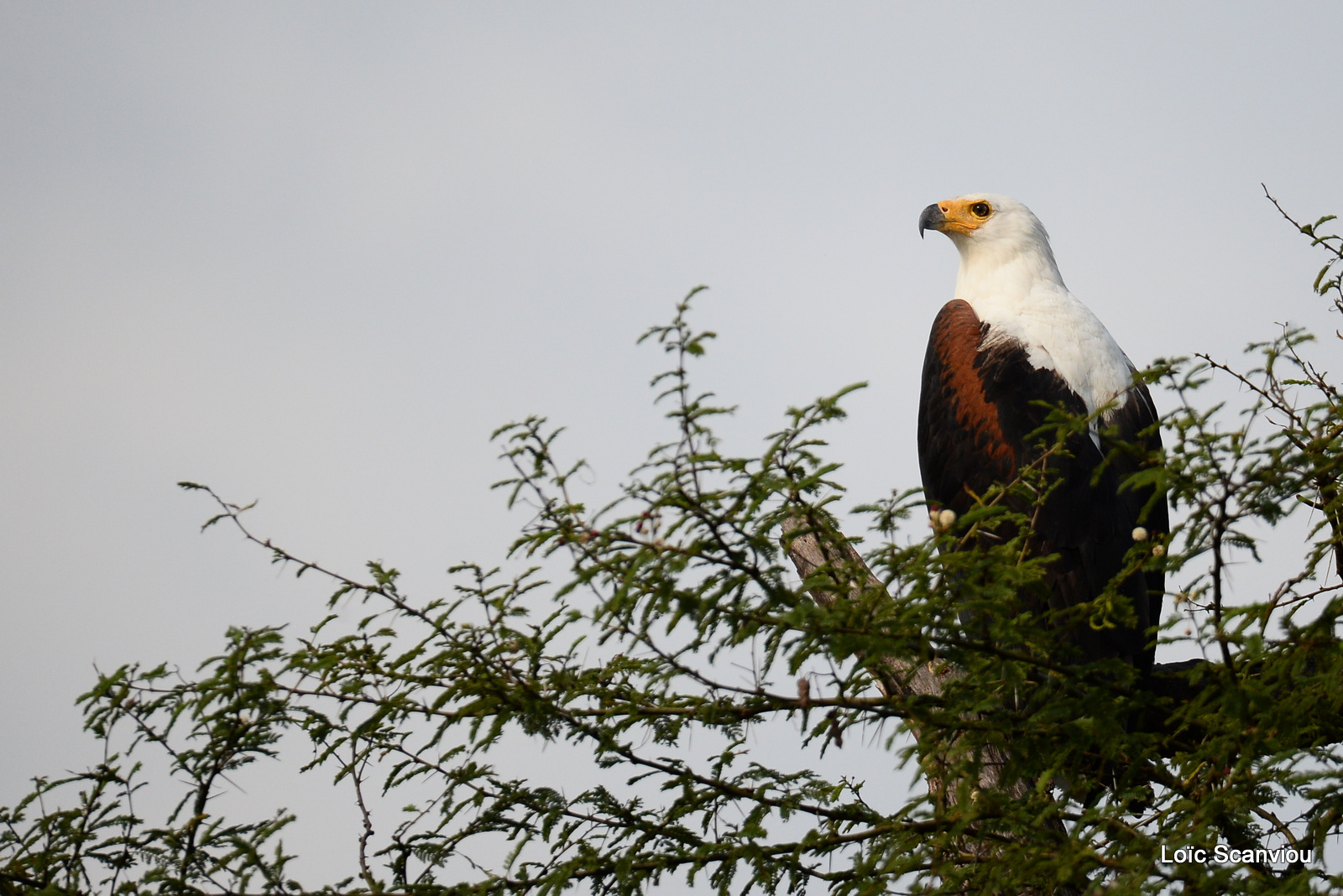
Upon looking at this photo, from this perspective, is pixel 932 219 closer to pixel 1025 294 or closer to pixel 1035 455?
pixel 1025 294

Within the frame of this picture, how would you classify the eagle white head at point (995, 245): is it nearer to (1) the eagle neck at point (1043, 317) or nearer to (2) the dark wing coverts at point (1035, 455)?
(1) the eagle neck at point (1043, 317)

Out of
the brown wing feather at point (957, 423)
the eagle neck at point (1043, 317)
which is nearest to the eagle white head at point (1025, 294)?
the eagle neck at point (1043, 317)

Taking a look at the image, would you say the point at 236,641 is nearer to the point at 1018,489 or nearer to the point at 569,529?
the point at 569,529

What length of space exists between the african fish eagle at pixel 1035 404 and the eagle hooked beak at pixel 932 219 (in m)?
0.13

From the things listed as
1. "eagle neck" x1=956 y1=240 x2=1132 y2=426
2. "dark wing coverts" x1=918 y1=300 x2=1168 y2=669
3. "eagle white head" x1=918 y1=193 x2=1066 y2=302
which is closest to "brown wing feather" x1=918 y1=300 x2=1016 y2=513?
"dark wing coverts" x1=918 y1=300 x2=1168 y2=669

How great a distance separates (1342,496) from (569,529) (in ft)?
7.70

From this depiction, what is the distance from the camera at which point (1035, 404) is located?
4.18m

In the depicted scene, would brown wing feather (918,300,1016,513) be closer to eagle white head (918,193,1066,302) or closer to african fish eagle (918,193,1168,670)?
african fish eagle (918,193,1168,670)

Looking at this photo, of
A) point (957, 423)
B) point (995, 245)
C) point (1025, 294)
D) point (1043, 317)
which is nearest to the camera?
point (957, 423)

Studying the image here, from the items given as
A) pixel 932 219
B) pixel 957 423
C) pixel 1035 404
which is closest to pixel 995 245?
pixel 932 219

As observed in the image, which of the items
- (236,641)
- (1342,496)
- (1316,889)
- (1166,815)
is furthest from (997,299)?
(236,641)

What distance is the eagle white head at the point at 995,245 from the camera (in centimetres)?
609

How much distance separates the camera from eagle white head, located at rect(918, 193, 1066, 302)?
6.09 meters

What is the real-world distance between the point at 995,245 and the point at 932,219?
46 centimetres
